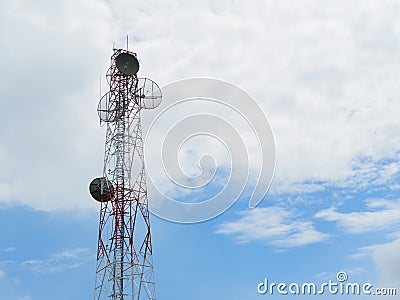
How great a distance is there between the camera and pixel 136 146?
43.2 meters

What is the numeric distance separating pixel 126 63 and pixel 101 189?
27.4 ft

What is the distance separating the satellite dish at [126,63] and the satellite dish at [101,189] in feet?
23.5

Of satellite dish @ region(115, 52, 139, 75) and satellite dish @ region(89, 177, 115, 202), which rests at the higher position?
satellite dish @ region(115, 52, 139, 75)

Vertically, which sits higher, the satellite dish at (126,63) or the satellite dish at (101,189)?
the satellite dish at (126,63)

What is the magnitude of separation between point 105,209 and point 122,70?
9085 millimetres

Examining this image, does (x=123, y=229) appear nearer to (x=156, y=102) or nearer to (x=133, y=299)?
(x=133, y=299)

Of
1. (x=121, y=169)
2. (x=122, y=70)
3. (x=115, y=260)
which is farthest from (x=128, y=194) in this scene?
(x=122, y=70)

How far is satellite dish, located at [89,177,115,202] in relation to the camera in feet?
140

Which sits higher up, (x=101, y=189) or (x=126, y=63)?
(x=126, y=63)

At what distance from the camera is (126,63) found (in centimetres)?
4294

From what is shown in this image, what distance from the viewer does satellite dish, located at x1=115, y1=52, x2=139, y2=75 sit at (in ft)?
141

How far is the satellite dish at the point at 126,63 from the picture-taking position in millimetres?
42844

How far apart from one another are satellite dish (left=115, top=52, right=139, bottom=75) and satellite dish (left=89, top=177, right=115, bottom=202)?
717 centimetres

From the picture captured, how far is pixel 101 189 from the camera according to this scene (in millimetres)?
42938
